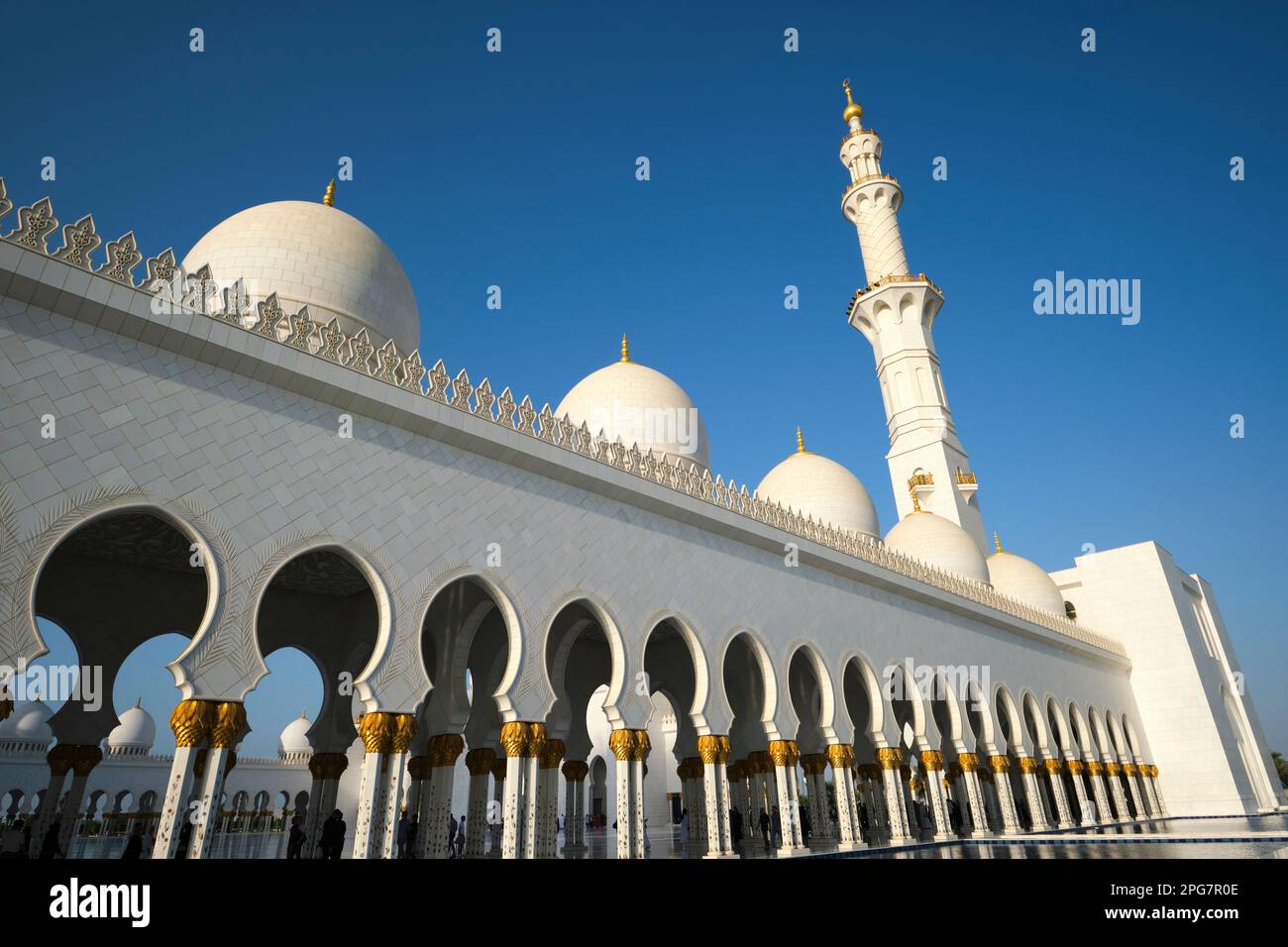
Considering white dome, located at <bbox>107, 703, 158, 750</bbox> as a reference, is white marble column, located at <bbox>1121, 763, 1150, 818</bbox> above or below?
below

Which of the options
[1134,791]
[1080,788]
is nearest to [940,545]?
[1080,788]

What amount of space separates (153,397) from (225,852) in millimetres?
10406

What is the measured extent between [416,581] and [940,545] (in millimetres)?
14747

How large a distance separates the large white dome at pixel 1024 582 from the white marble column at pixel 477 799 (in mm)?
16475

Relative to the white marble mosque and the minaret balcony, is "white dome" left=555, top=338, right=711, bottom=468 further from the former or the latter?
the minaret balcony

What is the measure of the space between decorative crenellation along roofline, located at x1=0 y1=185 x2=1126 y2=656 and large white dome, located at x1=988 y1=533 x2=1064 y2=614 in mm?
11333

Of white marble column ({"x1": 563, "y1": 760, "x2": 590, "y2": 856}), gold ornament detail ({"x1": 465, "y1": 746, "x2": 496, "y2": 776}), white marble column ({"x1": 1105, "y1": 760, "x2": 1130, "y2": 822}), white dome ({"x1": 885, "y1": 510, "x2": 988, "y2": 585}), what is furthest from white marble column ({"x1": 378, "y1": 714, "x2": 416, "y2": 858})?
white marble column ({"x1": 1105, "y1": 760, "x2": 1130, "y2": 822})

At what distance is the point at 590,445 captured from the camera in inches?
376

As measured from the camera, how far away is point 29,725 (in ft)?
58.2

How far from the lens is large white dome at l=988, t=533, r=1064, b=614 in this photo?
22031 mm

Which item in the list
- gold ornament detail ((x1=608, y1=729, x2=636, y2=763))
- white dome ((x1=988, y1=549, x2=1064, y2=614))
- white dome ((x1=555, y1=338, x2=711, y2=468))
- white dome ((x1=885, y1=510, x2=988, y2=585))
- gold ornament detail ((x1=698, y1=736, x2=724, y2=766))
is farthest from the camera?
white dome ((x1=988, y1=549, x2=1064, y2=614))

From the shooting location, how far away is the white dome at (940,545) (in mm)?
18328
